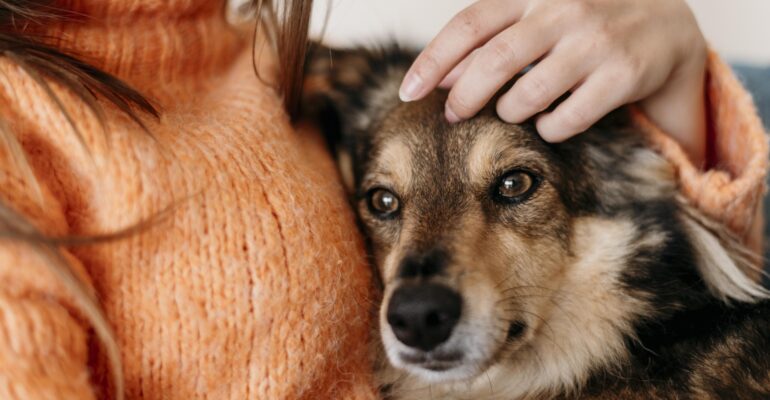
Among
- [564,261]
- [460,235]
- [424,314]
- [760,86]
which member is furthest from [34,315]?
[760,86]

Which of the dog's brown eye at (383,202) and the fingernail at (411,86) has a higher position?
the fingernail at (411,86)

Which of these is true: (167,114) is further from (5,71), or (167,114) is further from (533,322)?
(533,322)

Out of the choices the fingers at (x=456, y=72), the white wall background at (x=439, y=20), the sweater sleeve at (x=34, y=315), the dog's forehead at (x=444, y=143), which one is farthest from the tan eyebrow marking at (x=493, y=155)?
the white wall background at (x=439, y=20)

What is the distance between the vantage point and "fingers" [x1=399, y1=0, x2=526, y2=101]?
1027 mm

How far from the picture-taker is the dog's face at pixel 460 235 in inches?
40.4

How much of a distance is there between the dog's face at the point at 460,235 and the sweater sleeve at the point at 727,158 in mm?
228

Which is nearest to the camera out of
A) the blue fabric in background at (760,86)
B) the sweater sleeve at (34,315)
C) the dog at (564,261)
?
the sweater sleeve at (34,315)

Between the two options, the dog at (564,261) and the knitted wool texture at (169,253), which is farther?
the dog at (564,261)

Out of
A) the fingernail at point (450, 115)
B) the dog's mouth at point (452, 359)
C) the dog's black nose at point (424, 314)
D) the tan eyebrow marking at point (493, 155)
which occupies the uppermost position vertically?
the fingernail at point (450, 115)

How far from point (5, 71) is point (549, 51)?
78cm

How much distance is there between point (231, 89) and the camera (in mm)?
1179

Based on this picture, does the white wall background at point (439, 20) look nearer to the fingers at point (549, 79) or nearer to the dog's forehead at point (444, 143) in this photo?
the dog's forehead at point (444, 143)

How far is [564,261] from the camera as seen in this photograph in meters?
1.21

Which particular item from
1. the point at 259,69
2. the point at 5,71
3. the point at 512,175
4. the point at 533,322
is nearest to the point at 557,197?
the point at 512,175
